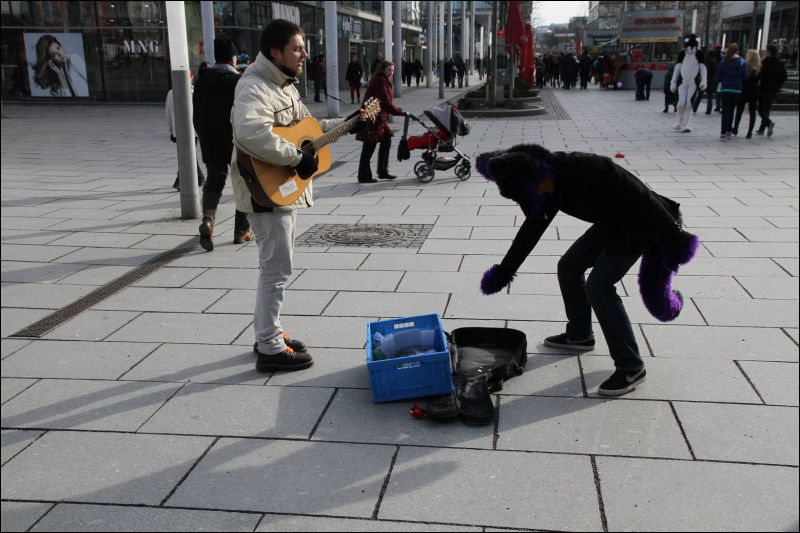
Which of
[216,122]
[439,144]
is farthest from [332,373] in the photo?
[439,144]

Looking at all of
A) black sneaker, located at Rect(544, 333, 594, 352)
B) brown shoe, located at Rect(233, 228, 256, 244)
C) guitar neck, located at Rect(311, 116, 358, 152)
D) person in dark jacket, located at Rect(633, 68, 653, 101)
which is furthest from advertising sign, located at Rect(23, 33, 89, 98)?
black sneaker, located at Rect(544, 333, 594, 352)

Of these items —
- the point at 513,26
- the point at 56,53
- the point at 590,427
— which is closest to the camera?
the point at 590,427

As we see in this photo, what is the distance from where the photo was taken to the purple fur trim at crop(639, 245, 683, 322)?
149 inches

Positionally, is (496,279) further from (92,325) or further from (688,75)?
(688,75)

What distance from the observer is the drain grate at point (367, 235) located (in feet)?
23.5

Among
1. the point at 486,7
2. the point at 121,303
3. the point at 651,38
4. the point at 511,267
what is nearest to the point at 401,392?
the point at 511,267

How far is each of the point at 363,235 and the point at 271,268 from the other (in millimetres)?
3388

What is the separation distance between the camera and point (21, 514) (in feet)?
9.61

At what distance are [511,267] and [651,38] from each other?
3786 centimetres

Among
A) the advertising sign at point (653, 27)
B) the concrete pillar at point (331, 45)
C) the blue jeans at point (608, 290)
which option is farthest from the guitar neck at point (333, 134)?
the advertising sign at point (653, 27)

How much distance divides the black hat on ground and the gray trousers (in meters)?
3.49

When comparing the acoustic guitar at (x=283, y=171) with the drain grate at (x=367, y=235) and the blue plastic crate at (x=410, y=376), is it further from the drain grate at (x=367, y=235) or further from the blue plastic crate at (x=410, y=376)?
the drain grate at (x=367, y=235)

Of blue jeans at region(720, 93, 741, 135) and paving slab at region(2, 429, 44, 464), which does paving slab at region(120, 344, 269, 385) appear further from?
blue jeans at region(720, 93, 741, 135)

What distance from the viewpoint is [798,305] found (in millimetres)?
5141
